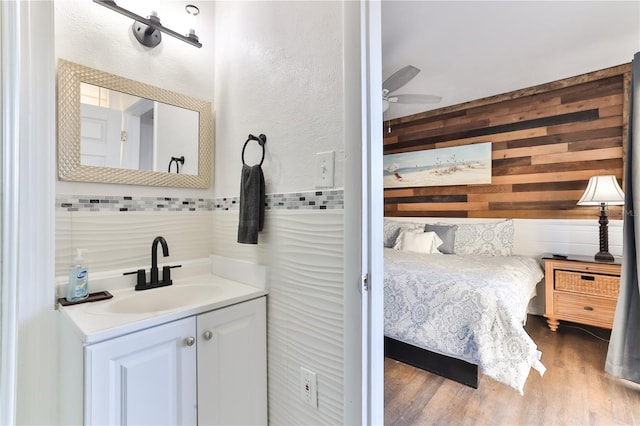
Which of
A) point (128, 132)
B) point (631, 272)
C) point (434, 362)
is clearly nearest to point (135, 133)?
point (128, 132)

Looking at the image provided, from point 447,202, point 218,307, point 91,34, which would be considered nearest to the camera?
point 218,307

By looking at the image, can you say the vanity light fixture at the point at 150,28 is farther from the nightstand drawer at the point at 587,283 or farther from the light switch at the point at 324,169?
the nightstand drawer at the point at 587,283

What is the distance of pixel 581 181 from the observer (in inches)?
113

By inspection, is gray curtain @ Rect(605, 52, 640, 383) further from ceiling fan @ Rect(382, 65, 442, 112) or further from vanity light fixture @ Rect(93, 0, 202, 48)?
vanity light fixture @ Rect(93, 0, 202, 48)

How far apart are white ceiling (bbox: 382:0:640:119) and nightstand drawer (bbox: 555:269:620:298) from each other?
1.94 metres

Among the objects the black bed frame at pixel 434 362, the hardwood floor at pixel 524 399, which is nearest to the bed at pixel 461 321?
the black bed frame at pixel 434 362

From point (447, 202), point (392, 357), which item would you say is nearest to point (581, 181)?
point (447, 202)

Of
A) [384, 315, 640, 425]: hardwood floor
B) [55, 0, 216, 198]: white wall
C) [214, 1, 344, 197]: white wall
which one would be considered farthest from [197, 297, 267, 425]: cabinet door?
[384, 315, 640, 425]: hardwood floor

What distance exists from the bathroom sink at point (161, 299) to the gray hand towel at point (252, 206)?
309 millimetres

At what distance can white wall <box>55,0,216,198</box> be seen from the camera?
118 centimetres

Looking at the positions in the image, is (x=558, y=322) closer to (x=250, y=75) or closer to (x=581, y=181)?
(x=581, y=181)

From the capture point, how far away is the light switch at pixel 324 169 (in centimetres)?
101

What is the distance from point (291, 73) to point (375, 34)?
37 centimetres

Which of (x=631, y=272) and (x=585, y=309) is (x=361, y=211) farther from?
(x=585, y=309)
